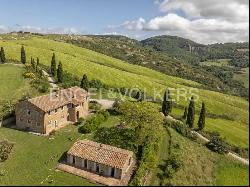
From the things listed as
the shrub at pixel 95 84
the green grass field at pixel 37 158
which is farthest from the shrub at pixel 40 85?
the green grass field at pixel 37 158

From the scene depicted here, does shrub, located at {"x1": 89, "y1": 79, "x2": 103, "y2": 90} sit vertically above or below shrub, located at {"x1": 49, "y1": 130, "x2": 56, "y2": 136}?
above

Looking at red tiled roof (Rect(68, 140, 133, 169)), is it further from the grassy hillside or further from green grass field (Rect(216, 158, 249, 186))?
green grass field (Rect(216, 158, 249, 186))

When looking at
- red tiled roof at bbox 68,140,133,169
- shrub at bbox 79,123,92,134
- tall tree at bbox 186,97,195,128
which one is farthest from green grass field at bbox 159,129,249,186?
shrub at bbox 79,123,92,134

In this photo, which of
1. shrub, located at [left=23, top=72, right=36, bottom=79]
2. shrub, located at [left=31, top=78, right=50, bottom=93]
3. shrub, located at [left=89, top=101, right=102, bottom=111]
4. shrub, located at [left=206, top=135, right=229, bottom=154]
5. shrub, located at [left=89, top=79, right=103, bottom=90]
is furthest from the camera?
shrub, located at [left=89, top=79, right=103, bottom=90]

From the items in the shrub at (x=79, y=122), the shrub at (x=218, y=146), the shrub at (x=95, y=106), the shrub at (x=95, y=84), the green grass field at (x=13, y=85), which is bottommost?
the shrub at (x=218, y=146)

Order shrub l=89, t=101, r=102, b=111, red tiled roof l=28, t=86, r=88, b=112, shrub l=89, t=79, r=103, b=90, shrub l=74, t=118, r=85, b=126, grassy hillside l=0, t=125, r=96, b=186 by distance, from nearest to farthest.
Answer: grassy hillside l=0, t=125, r=96, b=186 < red tiled roof l=28, t=86, r=88, b=112 < shrub l=74, t=118, r=85, b=126 < shrub l=89, t=101, r=102, b=111 < shrub l=89, t=79, r=103, b=90

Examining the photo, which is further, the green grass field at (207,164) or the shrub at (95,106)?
the shrub at (95,106)

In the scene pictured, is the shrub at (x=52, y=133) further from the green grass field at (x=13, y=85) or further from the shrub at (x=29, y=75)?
the shrub at (x=29, y=75)

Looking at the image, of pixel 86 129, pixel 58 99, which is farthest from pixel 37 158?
pixel 58 99
